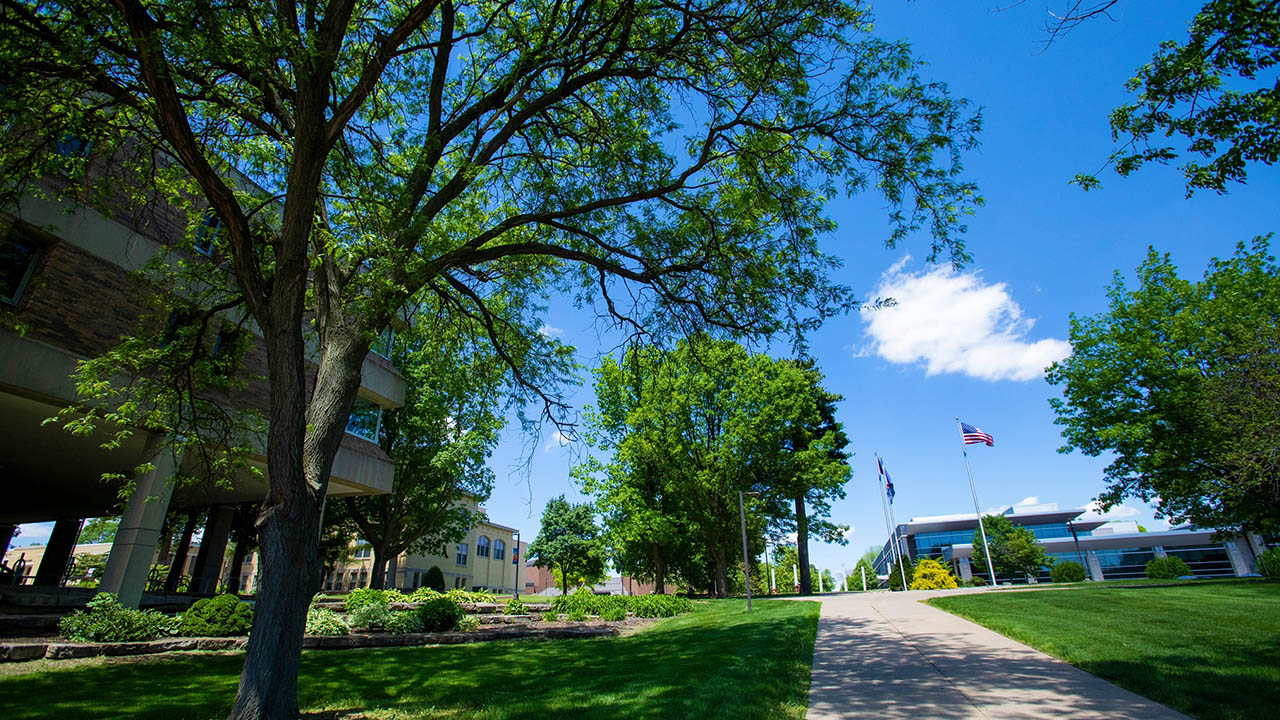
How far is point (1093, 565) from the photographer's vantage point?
168 feet

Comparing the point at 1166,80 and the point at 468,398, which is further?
the point at 468,398

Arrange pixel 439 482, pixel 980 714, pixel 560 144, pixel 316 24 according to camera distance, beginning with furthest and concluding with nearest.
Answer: pixel 439 482, pixel 560 144, pixel 316 24, pixel 980 714

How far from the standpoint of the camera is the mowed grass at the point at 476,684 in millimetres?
5805

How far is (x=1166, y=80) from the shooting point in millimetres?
5762

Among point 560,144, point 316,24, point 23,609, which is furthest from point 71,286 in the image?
point 560,144

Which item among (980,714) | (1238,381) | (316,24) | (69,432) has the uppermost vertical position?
(316,24)

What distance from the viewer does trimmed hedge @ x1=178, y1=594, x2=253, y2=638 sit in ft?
37.4

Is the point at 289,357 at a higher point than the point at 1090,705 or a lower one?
higher

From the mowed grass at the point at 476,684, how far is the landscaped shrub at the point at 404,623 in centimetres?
262

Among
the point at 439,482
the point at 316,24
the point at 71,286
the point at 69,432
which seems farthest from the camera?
the point at 439,482

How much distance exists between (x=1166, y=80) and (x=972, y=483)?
32393 millimetres

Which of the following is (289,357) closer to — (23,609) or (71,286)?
(71,286)

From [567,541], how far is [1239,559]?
53.2m

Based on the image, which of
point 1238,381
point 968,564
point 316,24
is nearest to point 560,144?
point 316,24
